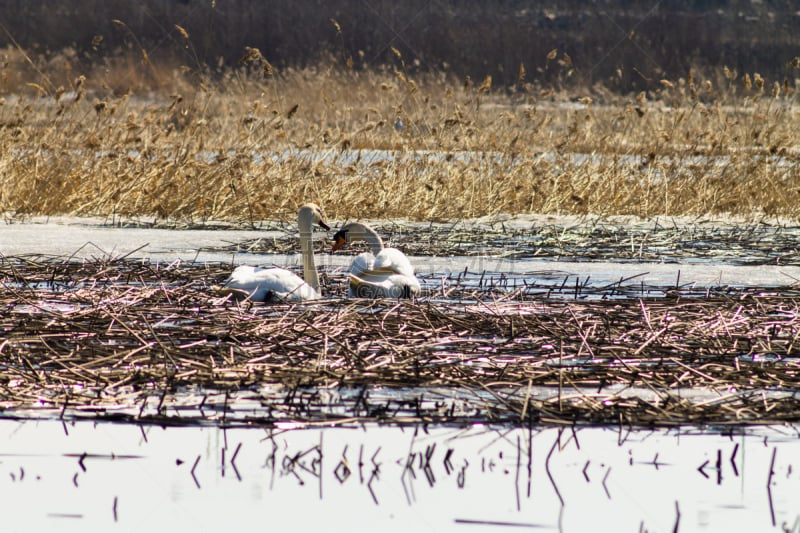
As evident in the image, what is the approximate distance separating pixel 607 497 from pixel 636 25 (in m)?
48.4

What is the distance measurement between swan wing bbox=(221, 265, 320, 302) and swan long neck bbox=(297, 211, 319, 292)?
316 millimetres

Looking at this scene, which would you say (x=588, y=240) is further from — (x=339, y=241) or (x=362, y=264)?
(x=362, y=264)

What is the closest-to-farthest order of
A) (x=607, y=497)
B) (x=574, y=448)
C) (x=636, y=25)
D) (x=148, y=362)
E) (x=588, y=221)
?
1. (x=607, y=497)
2. (x=574, y=448)
3. (x=148, y=362)
4. (x=588, y=221)
5. (x=636, y=25)

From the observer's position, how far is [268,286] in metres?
6.13

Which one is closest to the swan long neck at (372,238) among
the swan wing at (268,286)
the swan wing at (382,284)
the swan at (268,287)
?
the swan wing at (382,284)

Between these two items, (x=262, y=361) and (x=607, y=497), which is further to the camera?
(x=262, y=361)

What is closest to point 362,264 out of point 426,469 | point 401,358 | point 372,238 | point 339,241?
point 372,238

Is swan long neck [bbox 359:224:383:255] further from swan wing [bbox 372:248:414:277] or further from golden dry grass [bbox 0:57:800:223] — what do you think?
golden dry grass [bbox 0:57:800:223]

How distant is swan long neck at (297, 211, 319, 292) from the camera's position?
6555 mm

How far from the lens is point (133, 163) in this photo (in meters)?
12.1

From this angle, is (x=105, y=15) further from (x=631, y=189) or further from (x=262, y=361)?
(x=262, y=361)

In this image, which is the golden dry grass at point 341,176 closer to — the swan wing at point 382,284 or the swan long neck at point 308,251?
the swan long neck at point 308,251

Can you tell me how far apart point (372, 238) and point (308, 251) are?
613 mm

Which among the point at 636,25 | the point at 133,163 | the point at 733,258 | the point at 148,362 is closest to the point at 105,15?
the point at 636,25
